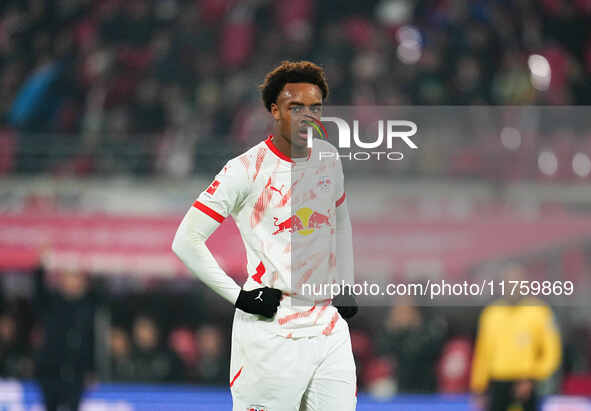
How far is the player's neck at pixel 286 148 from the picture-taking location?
12.9 ft

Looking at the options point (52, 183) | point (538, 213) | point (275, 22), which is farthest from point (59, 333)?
point (275, 22)

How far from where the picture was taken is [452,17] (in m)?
12.4

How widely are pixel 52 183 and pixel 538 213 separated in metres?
5.18

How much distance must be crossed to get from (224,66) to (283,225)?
8763 mm

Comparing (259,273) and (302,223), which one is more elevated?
(302,223)

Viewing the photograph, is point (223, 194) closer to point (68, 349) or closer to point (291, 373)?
point (291, 373)

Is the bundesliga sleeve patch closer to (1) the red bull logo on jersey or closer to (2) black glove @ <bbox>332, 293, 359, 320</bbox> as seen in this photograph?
(1) the red bull logo on jersey

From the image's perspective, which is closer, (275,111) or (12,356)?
(275,111)

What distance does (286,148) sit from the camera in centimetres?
395

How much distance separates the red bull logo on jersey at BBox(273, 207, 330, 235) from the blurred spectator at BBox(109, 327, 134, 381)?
630 cm

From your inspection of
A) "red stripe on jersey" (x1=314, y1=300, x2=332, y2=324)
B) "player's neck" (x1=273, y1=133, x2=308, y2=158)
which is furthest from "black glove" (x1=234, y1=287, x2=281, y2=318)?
"player's neck" (x1=273, y1=133, x2=308, y2=158)

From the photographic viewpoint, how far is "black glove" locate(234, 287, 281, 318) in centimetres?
376

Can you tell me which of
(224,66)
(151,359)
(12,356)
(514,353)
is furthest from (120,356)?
(224,66)

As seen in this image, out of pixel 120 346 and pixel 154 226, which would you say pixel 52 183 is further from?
pixel 120 346
